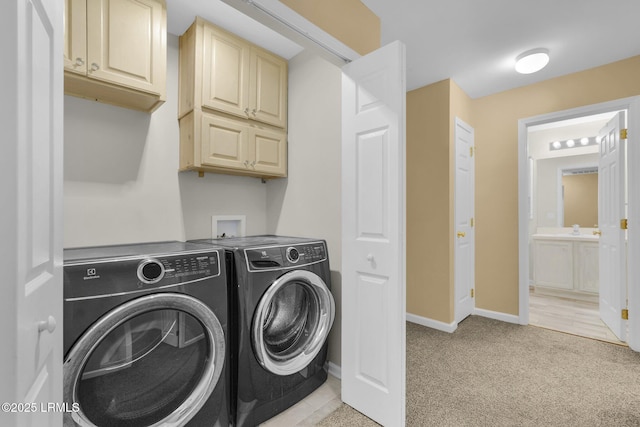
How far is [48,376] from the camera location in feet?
2.44

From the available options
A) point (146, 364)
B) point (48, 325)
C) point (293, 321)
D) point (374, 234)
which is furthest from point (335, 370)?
point (48, 325)

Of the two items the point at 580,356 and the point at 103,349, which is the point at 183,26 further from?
the point at 580,356

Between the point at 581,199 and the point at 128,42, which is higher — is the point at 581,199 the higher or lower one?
the lower one

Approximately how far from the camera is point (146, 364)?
1.31 metres

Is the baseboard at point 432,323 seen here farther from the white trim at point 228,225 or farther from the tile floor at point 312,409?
the white trim at point 228,225

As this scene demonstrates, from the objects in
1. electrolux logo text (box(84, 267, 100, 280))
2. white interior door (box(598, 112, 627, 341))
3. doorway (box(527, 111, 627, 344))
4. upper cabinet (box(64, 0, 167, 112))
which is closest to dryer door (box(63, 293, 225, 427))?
electrolux logo text (box(84, 267, 100, 280))

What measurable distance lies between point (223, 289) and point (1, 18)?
122 cm

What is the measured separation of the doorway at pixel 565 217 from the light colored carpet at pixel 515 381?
3.39 feet

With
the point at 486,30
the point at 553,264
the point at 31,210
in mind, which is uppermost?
the point at 486,30

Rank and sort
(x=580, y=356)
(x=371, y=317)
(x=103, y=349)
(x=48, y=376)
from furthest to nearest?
(x=580, y=356), (x=371, y=317), (x=103, y=349), (x=48, y=376)

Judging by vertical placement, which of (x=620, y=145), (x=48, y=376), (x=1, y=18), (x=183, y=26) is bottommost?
(x=48, y=376)

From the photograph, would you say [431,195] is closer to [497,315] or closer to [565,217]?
[497,315]

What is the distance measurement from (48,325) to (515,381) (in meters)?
2.58

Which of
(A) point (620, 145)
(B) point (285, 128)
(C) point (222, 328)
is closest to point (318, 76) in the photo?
(B) point (285, 128)
